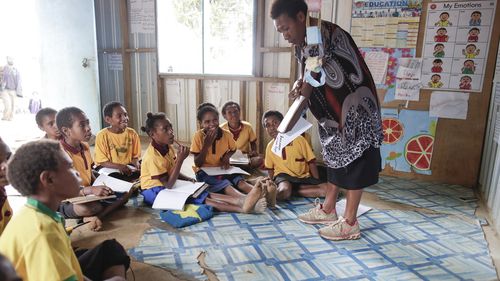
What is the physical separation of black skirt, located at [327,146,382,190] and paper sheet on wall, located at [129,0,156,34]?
372cm

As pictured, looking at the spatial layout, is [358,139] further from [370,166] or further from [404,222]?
[404,222]

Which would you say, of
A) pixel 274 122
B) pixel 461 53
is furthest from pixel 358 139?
pixel 461 53

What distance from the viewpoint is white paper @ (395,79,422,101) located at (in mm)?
3510

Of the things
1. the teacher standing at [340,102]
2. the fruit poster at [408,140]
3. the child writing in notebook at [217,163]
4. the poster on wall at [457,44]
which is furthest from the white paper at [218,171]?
the poster on wall at [457,44]

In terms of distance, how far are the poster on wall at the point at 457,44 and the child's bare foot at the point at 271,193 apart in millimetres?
1966

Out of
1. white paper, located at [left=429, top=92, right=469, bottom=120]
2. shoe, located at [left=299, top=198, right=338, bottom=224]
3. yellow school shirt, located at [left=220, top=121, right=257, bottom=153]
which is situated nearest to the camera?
shoe, located at [left=299, top=198, right=338, bottom=224]

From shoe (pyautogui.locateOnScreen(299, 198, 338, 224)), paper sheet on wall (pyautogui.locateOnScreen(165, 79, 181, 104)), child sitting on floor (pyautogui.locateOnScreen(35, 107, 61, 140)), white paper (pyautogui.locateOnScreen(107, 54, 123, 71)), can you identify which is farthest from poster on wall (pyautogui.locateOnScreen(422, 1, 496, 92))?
white paper (pyautogui.locateOnScreen(107, 54, 123, 71))

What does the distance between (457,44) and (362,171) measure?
6.65 ft

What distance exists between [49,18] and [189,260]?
13.5 ft

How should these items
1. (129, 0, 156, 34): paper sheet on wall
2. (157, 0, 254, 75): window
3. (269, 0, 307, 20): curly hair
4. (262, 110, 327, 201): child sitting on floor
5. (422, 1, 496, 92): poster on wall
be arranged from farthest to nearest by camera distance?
(129, 0, 156, 34): paper sheet on wall, (157, 0, 254, 75): window, (422, 1, 496, 92): poster on wall, (262, 110, 327, 201): child sitting on floor, (269, 0, 307, 20): curly hair

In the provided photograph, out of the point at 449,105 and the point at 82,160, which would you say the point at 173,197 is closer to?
the point at 82,160

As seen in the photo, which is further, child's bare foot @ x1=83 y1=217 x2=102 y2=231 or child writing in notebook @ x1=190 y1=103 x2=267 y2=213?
child writing in notebook @ x1=190 y1=103 x2=267 y2=213

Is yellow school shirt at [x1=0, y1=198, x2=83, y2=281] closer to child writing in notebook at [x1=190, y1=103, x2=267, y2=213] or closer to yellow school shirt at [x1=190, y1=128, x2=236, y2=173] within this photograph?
child writing in notebook at [x1=190, y1=103, x2=267, y2=213]

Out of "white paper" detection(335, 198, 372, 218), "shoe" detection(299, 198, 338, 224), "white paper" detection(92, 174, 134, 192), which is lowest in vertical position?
"white paper" detection(335, 198, 372, 218)
